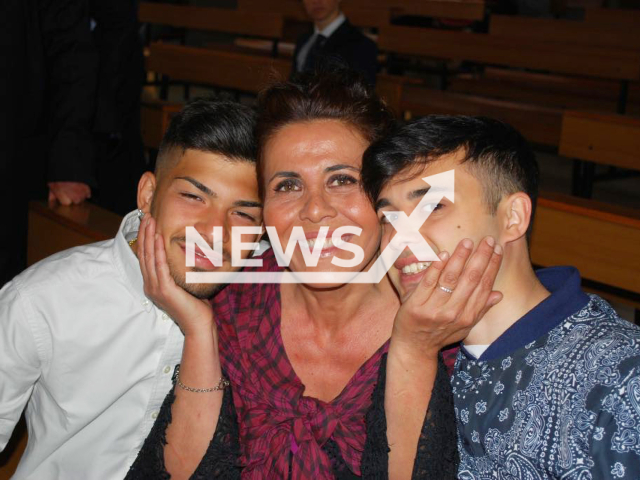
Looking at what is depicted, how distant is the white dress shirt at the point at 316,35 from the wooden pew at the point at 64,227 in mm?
2540

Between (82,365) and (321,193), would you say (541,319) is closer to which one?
(321,193)

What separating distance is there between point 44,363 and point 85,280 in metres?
0.19

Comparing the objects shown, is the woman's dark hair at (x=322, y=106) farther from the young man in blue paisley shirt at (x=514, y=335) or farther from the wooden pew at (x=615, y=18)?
the wooden pew at (x=615, y=18)

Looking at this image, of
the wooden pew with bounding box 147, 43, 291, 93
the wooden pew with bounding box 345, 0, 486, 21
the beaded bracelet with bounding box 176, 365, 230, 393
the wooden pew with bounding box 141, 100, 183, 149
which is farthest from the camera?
the wooden pew with bounding box 345, 0, 486, 21

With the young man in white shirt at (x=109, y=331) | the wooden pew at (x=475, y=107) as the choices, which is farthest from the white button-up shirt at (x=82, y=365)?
the wooden pew at (x=475, y=107)

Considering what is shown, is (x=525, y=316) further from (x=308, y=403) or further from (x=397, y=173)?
(x=308, y=403)

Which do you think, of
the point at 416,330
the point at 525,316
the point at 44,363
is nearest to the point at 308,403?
the point at 416,330

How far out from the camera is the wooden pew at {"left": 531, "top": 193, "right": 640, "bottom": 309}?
2604 mm

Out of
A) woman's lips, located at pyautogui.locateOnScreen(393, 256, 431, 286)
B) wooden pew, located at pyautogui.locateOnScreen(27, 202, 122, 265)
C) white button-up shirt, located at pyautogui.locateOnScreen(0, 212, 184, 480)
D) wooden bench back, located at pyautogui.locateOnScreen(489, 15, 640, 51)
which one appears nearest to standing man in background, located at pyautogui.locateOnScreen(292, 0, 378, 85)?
wooden bench back, located at pyautogui.locateOnScreen(489, 15, 640, 51)

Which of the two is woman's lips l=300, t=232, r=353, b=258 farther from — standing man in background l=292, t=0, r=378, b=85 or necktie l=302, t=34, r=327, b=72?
necktie l=302, t=34, r=327, b=72

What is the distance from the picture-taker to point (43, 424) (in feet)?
5.70

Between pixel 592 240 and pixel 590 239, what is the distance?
1cm

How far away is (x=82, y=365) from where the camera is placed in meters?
1.72

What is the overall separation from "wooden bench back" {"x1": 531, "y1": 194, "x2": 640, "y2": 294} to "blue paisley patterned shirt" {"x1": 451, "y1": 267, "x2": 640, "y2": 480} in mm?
1143
